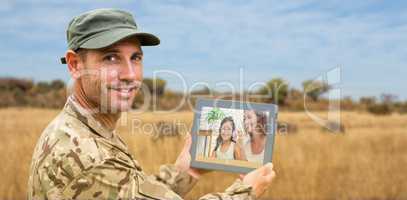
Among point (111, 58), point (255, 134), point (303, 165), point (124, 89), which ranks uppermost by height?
point (111, 58)

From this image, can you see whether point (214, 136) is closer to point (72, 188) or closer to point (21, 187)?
point (72, 188)

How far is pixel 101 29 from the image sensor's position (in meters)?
1.63

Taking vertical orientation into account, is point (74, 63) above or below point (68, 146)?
above

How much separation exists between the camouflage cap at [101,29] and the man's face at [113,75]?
0.04 meters

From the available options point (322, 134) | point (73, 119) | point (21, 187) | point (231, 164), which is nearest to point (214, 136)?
point (231, 164)

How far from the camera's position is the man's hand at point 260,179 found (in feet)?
5.71

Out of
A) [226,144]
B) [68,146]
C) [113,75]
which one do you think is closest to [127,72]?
[113,75]

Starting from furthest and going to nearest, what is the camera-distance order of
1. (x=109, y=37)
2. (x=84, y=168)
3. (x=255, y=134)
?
1. (x=255, y=134)
2. (x=109, y=37)
3. (x=84, y=168)

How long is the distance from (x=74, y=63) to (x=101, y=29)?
0.17 meters

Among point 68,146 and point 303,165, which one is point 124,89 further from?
point 303,165

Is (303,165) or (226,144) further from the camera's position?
(303,165)

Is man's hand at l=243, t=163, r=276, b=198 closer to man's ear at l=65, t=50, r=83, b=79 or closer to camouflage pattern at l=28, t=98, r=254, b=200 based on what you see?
camouflage pattern at l=28, t=98, r=254, b=200

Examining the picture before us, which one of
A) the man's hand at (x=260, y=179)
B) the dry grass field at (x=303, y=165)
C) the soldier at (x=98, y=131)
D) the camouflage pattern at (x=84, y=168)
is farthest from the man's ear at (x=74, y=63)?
the dry grass field at (x=303, y=165)

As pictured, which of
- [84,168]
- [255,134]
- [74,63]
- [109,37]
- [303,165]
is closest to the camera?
[84,168]
